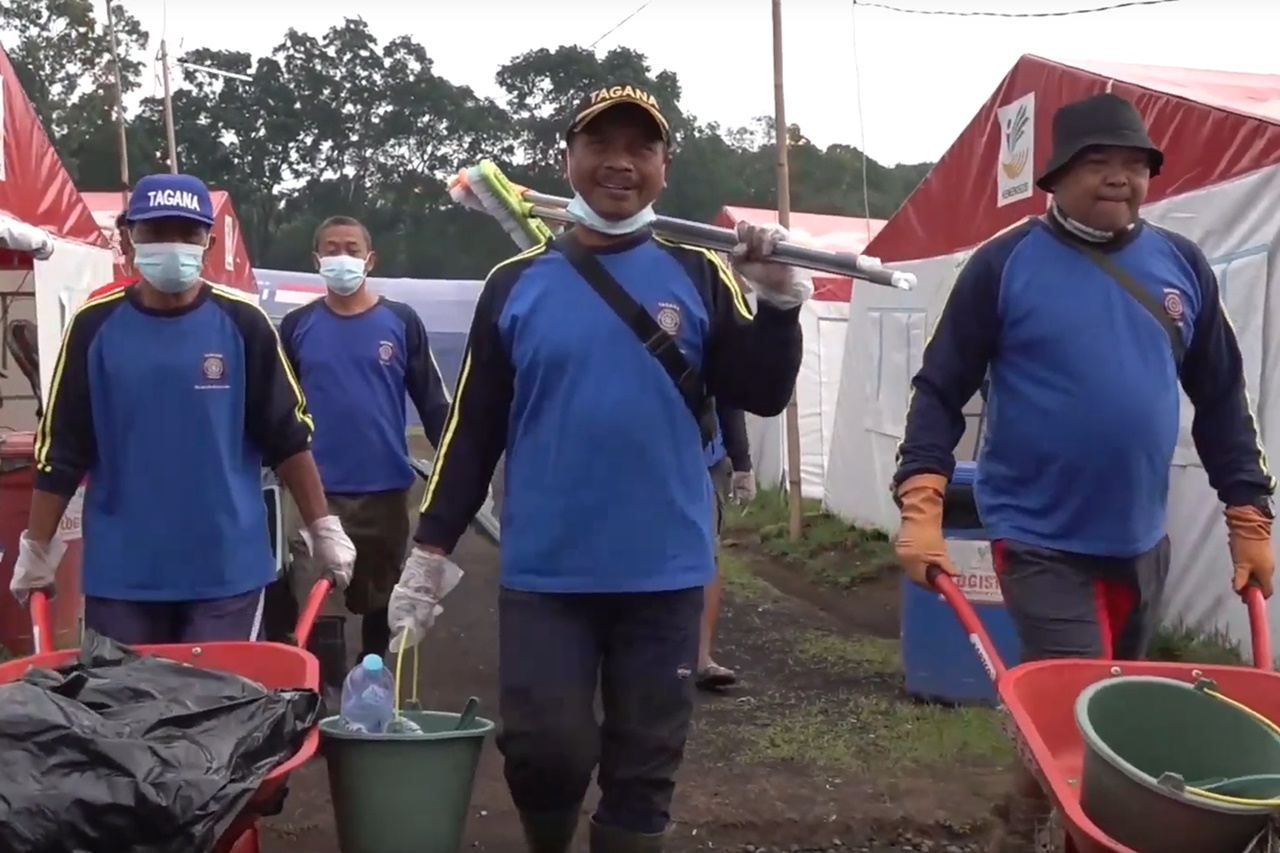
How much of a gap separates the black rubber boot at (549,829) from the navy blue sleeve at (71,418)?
151cm

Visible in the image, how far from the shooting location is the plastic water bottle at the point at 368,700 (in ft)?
11.0

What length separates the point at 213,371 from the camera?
3.71 metres

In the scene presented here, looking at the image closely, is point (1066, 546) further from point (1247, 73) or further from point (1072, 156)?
point (1247, 73)

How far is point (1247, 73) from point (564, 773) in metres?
7.94

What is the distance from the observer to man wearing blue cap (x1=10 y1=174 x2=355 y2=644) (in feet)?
11.9

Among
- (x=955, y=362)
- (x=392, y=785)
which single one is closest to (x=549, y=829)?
(x=392, y=785)

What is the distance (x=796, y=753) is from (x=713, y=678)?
125 centimetres

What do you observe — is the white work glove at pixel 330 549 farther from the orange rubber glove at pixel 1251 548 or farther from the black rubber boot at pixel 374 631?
the orange rubber glove at pixel 1251 548

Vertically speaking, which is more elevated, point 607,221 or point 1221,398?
point 607,221

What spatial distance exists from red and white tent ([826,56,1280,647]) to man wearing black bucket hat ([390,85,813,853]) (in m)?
2.81

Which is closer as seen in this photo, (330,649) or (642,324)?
(642,324)

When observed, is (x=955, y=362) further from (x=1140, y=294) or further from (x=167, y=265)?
(x=167, y=265)

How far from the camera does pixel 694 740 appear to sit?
5.98 metres

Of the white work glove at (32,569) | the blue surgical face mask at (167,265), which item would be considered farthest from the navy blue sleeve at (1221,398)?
the white work glove at (32,569)
